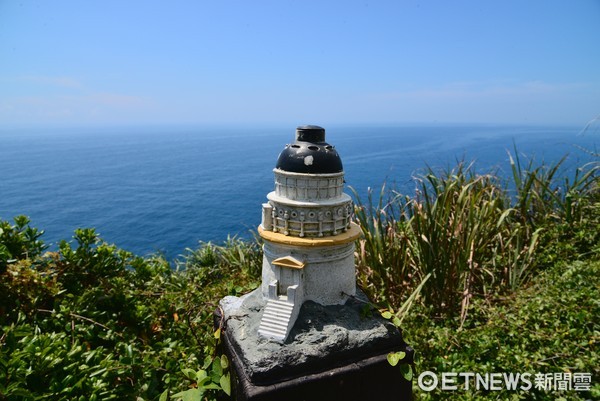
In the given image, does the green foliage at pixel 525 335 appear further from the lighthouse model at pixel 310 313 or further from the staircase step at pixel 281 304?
the staircase step at pixel 281 304

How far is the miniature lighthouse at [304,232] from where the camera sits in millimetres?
3225

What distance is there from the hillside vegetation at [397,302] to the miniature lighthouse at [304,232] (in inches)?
28.2

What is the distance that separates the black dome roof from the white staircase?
1243 millimetres

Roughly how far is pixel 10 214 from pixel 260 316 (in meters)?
30.1

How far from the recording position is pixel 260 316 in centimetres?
339

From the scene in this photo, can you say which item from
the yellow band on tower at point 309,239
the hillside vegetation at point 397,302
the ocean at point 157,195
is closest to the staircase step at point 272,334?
the hillside vegetation at point 397,302

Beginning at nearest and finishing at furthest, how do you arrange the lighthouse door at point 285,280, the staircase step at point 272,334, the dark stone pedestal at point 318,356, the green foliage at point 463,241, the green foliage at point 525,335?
the dark stone pedestal at point 318,356 < the staircase step at point 272,334 < the lighthouse door at point 285,280 < the green foliage at point 525,335 < the green foliage at point 463,241

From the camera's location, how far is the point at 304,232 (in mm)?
3275

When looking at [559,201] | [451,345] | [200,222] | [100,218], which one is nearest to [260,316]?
[451,345]

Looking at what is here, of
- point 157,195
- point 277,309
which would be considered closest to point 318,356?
point 277,309

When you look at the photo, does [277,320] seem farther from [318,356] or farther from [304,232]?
[304,232]

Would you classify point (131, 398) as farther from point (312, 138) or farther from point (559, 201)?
point (559, 201)

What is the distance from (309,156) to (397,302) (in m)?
3.41

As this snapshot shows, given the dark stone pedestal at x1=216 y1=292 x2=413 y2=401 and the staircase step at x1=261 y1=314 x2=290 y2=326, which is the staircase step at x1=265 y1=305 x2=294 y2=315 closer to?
the staircase step at x1=261 y1=314 x2=290 y2=326
